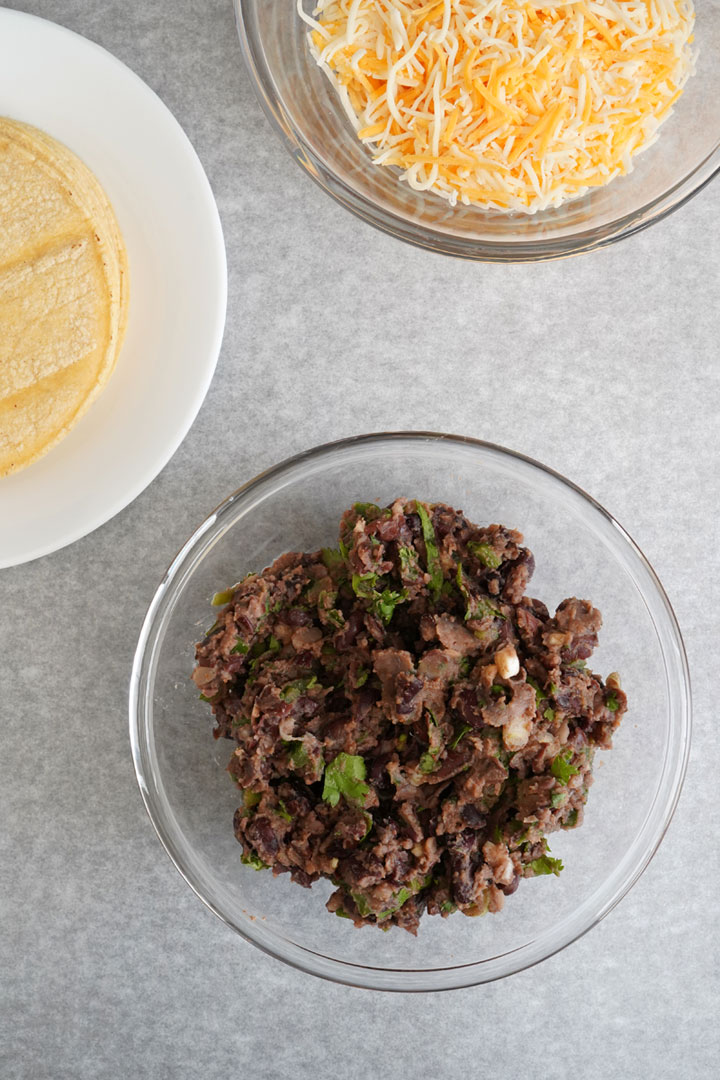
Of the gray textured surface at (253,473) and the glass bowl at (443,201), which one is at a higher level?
the glass bowl at (443,201)

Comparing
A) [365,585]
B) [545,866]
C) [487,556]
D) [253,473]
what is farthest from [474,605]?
[253,473]

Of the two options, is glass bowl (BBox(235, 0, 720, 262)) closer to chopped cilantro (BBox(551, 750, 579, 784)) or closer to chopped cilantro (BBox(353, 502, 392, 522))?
chopped cilantro (BBox(353, 502, 392, 522))

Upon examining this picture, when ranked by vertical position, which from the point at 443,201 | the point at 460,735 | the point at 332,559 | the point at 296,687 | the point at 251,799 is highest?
the point at 443,201

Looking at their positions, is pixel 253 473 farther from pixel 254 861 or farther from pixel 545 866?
pixel 545 866

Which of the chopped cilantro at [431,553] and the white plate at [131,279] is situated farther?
the white plate at [131,279]

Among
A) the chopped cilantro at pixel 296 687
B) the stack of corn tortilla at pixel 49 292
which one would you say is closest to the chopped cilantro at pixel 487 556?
the chopped cilantro at pixel 296 687

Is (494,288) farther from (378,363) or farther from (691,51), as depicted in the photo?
(691,51)

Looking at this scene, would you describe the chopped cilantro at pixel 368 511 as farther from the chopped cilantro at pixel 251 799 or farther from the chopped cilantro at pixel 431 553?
the chopped cilantro at pixel 251 799
